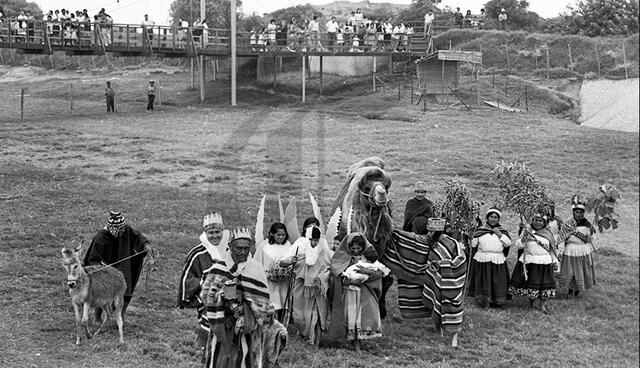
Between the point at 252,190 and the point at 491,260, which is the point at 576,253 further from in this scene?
the point at 252,190

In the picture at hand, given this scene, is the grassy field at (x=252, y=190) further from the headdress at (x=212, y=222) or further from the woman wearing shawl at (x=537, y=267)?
the headdress at (x=212, y=222)

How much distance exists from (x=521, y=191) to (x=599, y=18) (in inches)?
1133

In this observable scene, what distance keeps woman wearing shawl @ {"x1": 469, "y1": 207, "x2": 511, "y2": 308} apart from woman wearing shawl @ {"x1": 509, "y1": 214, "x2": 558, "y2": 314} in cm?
24

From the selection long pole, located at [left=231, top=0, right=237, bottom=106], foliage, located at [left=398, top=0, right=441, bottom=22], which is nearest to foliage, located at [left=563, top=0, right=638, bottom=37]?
foliage, located at [left=398, top=0, right=441, bottom=22]

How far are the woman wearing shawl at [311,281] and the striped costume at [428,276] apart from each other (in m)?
1.01

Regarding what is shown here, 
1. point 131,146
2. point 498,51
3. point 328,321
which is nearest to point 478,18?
point 498,51

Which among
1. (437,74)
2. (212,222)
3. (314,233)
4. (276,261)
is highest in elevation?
(437,74)

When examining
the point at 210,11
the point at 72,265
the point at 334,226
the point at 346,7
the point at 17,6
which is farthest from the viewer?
the point at 346,7

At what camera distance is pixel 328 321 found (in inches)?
403

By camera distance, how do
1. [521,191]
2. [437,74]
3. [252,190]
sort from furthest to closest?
[437,74], [252,190], [521,191]

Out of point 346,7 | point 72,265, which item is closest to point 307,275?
point 72,265

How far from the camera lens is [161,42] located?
Result: 3222 cm

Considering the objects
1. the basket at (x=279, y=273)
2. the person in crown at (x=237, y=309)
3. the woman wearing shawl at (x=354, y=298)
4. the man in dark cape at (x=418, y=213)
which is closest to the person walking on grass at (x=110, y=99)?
the man in dark cape at (x=418, y=213)

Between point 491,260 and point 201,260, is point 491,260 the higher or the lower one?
the lower one
